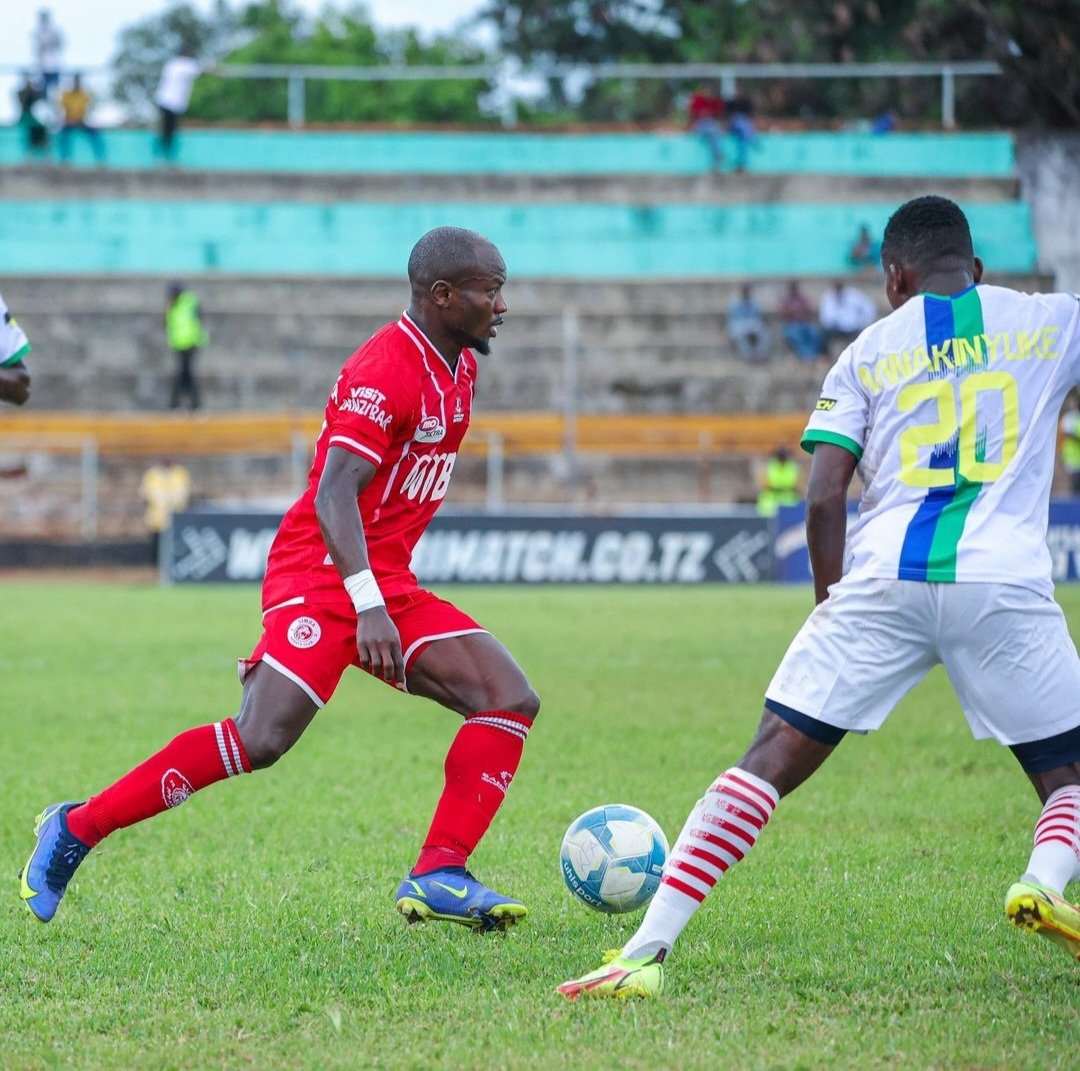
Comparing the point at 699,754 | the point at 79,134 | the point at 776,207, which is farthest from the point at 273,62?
the point at 699,754

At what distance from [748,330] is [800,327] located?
38.8 inches

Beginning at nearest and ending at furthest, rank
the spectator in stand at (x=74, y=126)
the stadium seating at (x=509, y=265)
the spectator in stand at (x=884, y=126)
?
the stadium seating at (x=509, y=265) → the spectator in stand at (x=74, y=126) → the spectator in stand at (x=884, y=126)

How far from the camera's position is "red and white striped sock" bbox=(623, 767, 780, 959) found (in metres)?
4.59

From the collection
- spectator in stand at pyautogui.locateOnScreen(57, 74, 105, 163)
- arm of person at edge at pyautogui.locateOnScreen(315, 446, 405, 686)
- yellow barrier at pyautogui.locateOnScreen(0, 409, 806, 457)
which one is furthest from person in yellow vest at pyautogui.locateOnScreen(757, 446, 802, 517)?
arm of person at edge at pyautogui.locateOnScreen(315, 446, 405, 686)

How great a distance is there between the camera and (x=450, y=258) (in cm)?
550

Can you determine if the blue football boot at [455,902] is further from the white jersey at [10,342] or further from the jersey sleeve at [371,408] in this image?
the white jersey at [10,342]

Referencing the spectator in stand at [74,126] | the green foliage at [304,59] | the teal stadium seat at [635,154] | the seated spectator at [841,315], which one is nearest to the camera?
the seated spectator at [841,315]

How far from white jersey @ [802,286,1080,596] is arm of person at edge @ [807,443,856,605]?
38 millimetres

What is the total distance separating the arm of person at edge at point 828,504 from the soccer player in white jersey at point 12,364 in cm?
367

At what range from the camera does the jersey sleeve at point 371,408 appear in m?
5.27

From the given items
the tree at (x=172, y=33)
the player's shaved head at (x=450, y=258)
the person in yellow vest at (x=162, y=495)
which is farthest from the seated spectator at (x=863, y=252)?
the tree at (x=172, y=33)

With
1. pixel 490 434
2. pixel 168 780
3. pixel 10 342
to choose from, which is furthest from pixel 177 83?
pixel 168 780

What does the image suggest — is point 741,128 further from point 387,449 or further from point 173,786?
point 173,786

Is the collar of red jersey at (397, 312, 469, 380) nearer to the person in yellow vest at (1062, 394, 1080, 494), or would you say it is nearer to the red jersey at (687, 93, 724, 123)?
the person in yellow vest at (1062, 394, 1080, 494)
